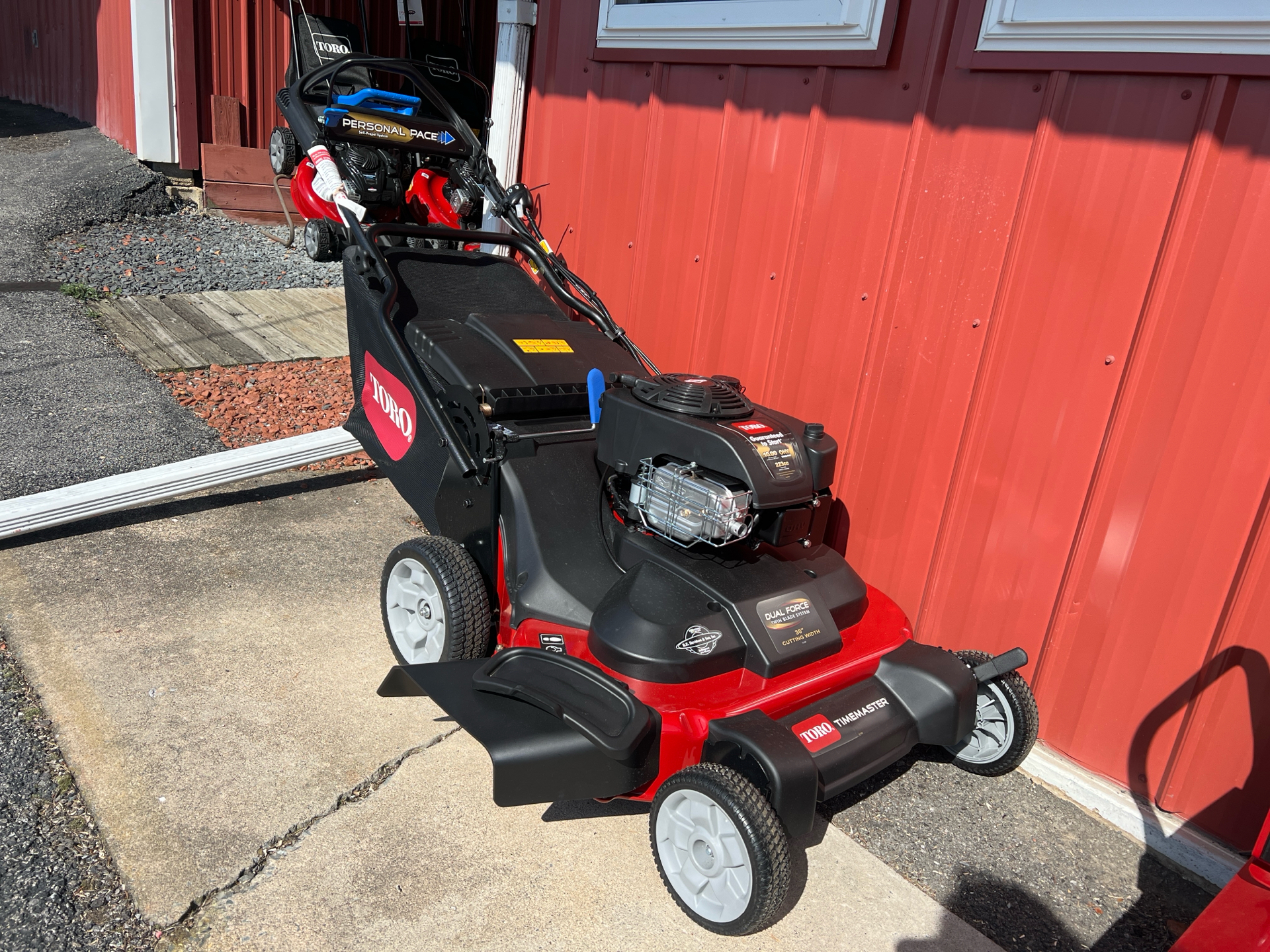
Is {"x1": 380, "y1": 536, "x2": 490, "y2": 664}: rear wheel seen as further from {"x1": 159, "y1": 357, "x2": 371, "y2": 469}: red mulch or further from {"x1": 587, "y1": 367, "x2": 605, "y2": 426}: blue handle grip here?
{"x1": 159, "y1": 357, "x2": 371, "y2": 469}: red mulch

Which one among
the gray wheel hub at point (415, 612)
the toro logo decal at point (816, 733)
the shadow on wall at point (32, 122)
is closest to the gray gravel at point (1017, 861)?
the toro logo decal at point (816, 733)

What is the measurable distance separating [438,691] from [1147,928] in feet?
5.95

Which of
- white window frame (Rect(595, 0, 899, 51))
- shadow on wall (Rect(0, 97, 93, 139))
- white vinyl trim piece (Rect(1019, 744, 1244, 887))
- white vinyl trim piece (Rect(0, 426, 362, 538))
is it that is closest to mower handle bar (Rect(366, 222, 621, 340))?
white vinyl trim piece (Rect(0, 426, 362, 538))

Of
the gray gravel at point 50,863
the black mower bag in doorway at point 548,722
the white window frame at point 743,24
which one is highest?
the white window frame at point 743,24

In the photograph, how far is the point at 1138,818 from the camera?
252cm

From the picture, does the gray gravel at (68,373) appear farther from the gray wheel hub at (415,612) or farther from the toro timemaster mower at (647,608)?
the gray wheel hub at (415,612)

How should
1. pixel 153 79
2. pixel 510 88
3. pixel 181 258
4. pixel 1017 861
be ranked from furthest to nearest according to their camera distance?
pixel 153 79 → pixel 181 258 → pixel 510 88 → pixel 1017 861

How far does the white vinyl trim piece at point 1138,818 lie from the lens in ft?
7.82

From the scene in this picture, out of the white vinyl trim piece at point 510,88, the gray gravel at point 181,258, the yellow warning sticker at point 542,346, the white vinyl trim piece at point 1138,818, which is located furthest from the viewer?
the gray gravel at point 181,258

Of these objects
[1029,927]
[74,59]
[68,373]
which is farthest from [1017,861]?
[74,59]

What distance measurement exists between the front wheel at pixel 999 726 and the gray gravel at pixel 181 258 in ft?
16.2

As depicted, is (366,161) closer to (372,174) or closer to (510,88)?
(372,174)

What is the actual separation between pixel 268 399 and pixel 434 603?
2.63 metres

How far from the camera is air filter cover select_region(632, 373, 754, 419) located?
227 cm
